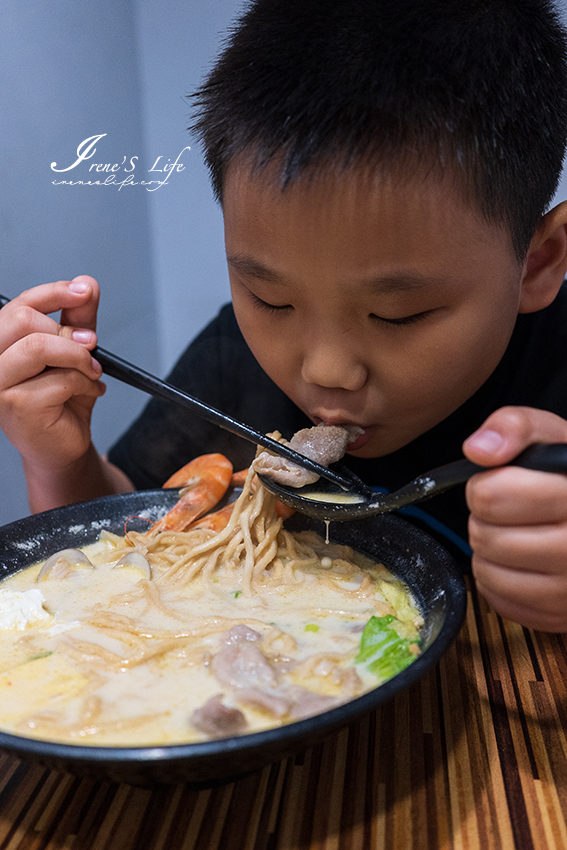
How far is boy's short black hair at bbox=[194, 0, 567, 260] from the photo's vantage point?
1.05m

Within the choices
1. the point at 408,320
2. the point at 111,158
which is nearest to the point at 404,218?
the point at 408,320

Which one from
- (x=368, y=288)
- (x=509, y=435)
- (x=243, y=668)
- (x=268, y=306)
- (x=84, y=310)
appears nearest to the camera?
(x=509, y=435)

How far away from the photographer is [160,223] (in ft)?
6.64

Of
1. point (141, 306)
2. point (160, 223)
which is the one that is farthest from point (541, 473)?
point (141, 306)

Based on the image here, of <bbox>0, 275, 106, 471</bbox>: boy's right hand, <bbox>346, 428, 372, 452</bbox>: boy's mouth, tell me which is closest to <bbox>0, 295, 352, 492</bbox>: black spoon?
<bbox>346, 428, 372, 452</bbox>: boy's mouth

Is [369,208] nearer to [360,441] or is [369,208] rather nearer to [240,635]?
[360,441]

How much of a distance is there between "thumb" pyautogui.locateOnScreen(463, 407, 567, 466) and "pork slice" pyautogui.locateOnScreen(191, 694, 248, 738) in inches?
19.9

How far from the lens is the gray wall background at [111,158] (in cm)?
172

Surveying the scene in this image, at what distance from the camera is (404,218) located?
108cm

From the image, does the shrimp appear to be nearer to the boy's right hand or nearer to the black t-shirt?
the black t-shirt

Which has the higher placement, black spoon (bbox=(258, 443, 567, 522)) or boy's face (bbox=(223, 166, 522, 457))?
boy's face (bbox=(223, 166, 522, 457))

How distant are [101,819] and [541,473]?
2.64 feet

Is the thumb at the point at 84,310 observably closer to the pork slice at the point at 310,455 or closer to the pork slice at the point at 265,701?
the pork slice at the point at 310,455

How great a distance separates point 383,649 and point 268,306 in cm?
71
